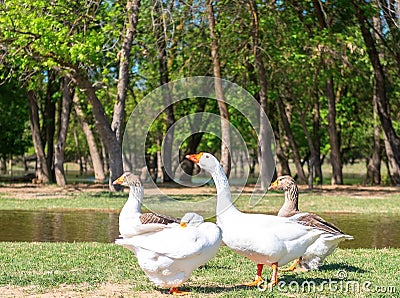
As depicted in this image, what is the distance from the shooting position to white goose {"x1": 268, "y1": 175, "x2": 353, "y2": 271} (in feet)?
29.0

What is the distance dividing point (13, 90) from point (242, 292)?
3035 cm

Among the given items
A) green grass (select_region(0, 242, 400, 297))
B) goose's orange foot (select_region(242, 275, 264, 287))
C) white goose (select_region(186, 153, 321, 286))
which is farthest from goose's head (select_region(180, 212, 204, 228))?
goose's orange foot (select_region(242, 275, 264, 287))

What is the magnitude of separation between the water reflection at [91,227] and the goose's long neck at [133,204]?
4.50 meters

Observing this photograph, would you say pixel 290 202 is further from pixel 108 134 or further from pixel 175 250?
pixel 108 134

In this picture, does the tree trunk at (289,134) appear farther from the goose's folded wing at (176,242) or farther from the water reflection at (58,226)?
the goose's folded wing at (176,242)

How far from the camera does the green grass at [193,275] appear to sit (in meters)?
7.93

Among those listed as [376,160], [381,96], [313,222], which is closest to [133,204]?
[313,222]

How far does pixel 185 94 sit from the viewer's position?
2681 cm

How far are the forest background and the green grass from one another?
4.20 m

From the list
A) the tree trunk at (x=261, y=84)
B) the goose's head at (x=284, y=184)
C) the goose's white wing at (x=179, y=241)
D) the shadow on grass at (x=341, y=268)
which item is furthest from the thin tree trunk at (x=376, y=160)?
the goose's white wing at (x=179, y=241)

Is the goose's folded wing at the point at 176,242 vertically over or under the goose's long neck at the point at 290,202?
under

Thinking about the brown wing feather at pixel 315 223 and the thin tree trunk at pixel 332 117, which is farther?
the thin tree trunk at pixel 332 117

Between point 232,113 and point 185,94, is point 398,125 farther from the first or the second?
point 185,94

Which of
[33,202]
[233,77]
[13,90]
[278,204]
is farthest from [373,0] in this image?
[13,90]
